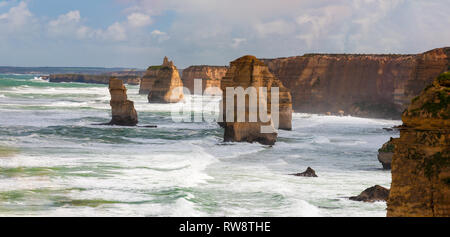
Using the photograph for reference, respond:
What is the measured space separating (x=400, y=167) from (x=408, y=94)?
45239mm

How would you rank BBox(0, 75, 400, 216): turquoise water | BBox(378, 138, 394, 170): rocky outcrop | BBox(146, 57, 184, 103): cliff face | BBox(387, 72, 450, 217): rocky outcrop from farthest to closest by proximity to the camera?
BBox(146, 57, 184, 103): cliff face, BBox(378, 138, 394, 170): rocky outcrop, BBox(0, 75, 400, 216): turquoise water, BBox(387, 72, 450, 217): rocky outcrop

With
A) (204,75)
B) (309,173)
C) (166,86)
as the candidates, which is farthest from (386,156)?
(204,75)

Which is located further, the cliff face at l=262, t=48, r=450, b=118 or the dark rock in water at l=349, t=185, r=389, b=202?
the cliff face at l=262, t=48, r=450, b=118

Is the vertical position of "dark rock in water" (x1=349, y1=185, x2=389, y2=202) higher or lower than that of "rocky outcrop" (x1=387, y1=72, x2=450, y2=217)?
lower

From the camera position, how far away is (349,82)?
8112cm

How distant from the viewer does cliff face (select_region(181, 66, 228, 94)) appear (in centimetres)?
14188

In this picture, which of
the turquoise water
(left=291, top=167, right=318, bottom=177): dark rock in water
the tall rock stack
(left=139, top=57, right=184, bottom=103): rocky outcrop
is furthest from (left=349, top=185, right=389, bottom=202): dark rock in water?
(left=139, top=57, right=184, bottom=103): rocky outcrop

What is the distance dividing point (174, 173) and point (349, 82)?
6162 cm

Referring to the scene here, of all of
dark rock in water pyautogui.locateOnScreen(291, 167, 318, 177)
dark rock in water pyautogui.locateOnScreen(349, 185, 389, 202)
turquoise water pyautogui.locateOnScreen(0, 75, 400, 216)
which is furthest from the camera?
dark rock in water pyautogui.locateOnScreen(291, 167, 318, 177)

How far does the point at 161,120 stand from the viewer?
54.1 meters

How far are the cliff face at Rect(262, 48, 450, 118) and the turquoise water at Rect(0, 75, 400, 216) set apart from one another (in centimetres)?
3464

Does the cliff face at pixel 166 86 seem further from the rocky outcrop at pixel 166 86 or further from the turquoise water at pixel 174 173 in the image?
the turquoise water at pixel 174 173

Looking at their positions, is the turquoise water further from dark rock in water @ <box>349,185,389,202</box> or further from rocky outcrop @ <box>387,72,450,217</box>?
rocky outcrop @ <box>387,72,450,217</box>

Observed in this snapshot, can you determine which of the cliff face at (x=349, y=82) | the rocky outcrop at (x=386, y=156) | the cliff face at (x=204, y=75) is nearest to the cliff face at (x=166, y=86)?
the cliff face at (x=349, y=82)
